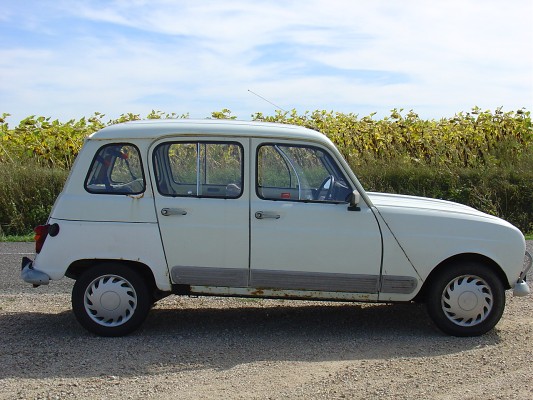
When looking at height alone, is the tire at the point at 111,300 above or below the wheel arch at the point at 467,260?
below

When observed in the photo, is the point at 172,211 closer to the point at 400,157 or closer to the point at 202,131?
the point at 202,131

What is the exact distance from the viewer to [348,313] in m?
8.59

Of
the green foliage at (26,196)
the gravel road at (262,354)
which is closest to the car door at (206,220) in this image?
the gravel road at (262,354)

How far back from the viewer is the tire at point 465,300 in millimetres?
7582

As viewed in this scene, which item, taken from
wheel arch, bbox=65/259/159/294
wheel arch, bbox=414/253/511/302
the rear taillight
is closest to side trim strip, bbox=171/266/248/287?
wheel arch, bbox=65/259/159/294

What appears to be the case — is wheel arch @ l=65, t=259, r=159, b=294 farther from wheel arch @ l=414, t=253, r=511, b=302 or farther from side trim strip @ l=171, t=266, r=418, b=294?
wheel arch @ l=414, t=253, r=511, b=302

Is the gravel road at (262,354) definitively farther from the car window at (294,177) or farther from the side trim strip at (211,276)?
the car window at (294,177)

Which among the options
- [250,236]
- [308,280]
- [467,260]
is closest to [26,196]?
[250,236]

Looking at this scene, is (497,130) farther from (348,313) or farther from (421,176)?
(348,313)

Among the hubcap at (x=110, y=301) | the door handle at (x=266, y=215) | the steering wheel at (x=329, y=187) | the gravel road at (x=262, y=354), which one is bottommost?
the gravel road at (x=262, y=354)

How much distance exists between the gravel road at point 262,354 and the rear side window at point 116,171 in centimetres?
132

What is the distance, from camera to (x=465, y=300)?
7.62 metres

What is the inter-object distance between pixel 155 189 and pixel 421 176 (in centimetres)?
991

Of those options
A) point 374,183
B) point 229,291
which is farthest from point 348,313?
point 374,183
